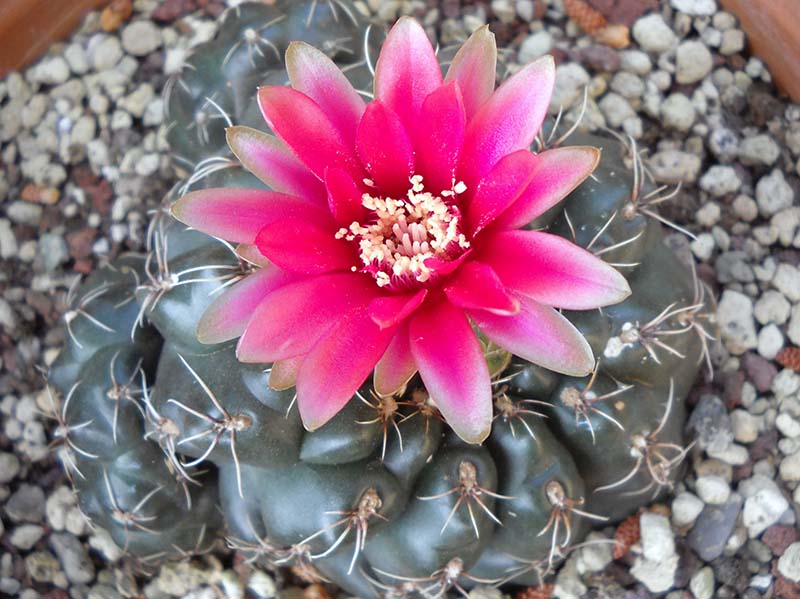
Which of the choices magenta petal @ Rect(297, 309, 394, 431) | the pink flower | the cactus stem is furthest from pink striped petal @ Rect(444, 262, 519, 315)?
the cactus stem

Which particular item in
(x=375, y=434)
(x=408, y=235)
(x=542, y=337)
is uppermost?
(x=408, y=235)

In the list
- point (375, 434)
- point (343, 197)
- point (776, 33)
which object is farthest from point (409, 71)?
point (776, 33)

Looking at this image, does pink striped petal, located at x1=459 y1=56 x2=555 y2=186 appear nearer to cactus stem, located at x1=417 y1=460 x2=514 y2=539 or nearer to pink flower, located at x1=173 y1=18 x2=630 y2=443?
pink flower, located at x1=173 y1=18 x2=630 y2=443

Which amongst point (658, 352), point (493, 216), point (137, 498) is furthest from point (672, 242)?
point (137, 498)

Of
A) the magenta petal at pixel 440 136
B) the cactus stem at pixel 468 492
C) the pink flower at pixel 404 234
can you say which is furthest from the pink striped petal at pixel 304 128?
the cactus stem at pixel 468 492

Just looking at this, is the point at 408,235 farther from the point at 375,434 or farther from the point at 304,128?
the point at 375,434

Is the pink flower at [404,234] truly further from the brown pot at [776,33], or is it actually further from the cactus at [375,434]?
the brown pot at [776,33]

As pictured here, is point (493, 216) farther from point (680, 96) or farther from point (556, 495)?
point (680, 96)
